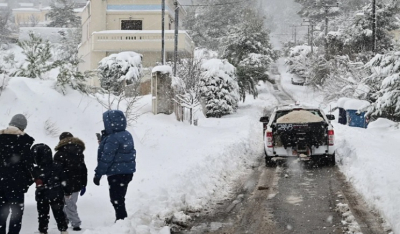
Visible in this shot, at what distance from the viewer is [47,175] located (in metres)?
6.64

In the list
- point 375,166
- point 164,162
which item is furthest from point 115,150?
point 375,166

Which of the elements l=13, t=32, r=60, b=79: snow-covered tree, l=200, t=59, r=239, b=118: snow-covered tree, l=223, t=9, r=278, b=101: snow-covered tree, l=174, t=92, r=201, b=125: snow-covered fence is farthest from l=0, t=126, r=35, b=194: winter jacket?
l=223, t=9, r=278, b=101: snow-covered tree

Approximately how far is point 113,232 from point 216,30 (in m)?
70.7

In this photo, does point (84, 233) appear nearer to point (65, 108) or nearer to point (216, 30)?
point (65, 108)

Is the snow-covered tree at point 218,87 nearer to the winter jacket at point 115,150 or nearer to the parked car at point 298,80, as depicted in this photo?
the winter jacket at point 115,150

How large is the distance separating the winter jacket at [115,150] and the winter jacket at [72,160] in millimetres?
256

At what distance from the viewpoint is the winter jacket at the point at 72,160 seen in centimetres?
691

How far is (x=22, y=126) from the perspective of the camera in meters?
6.52

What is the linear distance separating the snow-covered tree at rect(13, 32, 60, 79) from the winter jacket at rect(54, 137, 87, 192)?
298 inches

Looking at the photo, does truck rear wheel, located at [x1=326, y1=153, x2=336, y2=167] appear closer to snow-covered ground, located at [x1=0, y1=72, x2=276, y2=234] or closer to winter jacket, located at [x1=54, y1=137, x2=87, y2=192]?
snow-covered ground, located at [x1=0, y1=72, x2=276, y2=234]

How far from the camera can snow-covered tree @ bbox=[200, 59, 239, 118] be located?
3095 centimetres

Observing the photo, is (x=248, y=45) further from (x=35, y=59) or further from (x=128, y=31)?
(x=35, y=59)

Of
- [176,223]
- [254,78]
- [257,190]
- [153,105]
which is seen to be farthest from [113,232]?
[254,78]

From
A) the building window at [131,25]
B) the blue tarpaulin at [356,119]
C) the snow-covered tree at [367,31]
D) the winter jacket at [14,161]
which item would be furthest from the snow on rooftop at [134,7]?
the winter jacket at [14,161]
